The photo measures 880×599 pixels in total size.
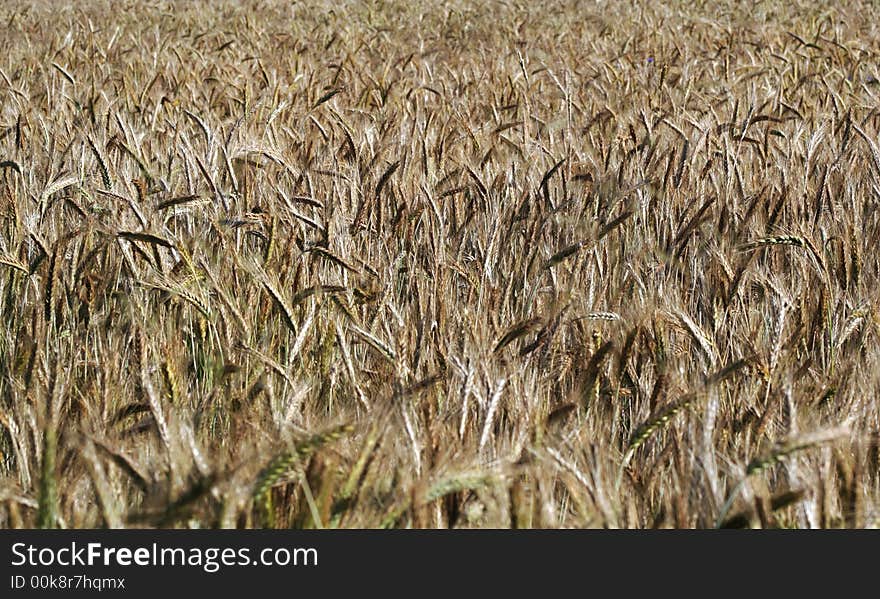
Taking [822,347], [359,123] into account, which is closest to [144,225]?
[822,347]

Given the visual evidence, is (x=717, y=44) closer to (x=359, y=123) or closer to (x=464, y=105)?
(x=464, y=105)

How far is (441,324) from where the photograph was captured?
1723mm

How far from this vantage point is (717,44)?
19.4 ft

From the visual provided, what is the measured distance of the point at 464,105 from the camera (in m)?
3.92

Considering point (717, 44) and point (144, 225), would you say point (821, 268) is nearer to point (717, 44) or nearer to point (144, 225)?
point (144, 225)

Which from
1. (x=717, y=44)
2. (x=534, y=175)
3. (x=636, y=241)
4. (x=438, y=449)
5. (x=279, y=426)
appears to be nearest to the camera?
(x=438, y=449)

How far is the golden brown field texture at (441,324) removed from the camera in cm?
112

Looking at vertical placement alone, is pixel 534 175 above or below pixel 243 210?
above

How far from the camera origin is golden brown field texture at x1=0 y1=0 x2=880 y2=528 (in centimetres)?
112

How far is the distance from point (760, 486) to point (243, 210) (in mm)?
1623

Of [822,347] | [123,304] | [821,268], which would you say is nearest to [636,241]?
[821,268]

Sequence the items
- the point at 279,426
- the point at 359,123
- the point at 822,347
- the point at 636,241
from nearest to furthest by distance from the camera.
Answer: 1. the point at 279,426
2. the point at 822,347
3. the point at 636,241
4. the point at 359,123

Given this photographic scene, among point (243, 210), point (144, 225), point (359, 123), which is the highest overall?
point (359, 123)

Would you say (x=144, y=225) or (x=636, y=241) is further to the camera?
(x=636, y=241)
